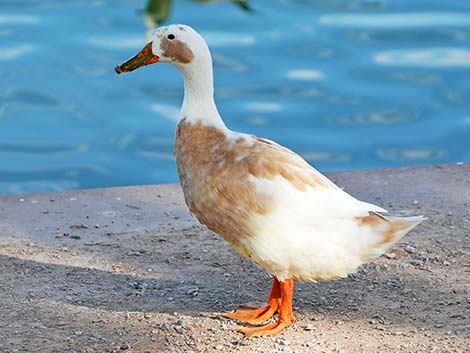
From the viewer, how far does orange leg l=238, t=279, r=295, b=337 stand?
13.3 feet

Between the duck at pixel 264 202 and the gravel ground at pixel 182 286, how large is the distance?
0.22m

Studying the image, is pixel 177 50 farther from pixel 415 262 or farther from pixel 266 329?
pixel 415 262

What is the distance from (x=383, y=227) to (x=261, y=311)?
0.57 metres

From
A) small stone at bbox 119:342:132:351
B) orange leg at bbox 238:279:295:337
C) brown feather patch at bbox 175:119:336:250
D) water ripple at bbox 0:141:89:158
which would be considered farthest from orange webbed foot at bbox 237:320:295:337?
water ripple at bbox 0:141:89:158

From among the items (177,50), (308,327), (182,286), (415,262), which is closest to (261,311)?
(308,327)

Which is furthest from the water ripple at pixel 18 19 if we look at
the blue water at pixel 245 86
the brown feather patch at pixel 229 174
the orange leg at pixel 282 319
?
the orange leg at pixel 282 319

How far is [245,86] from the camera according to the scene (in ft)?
26.5

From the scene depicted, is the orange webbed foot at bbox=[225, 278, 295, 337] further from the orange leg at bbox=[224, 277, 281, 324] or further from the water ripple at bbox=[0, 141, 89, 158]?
the water ripple at bbox=[0, 141, 89, 158]

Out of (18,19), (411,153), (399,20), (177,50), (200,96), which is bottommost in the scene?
(411,153)

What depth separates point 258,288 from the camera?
452cm

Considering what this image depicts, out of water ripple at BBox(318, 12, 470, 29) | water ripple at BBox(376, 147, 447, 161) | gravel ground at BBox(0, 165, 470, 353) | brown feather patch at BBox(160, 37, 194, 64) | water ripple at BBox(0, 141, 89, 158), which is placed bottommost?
water ripple at BBox(0, 141, 89, 158)

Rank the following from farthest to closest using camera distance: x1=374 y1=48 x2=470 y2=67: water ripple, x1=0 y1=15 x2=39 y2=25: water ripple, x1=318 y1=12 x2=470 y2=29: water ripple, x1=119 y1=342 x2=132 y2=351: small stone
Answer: x1=0 y1=15 x2=39 y2=25: water ripple → x1=318 y1=12 x2=470 y2=29: water ripple → x1=374 y1=48 x2=470 y2=67: water ripple → x1=119 y1=342 x2=132 y2=351: small stone

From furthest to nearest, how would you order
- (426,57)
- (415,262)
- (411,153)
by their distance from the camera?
1. (426,57)
2. (411,153)
3. (415,262)

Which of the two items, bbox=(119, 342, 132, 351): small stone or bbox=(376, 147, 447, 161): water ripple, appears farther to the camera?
bbox=(376, 147, 447, 161): water ripple
